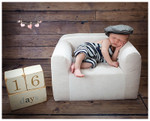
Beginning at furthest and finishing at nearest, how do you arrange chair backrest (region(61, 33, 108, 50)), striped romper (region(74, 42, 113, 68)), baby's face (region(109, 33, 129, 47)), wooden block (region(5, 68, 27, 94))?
chair backrest (region(61, 33, 108, 50)) → striped romper (region(74, 42, 113, 68)) → baby's face (region(109, 33, 129, 47)) → wooden block (region(5, 68, 27, 94))

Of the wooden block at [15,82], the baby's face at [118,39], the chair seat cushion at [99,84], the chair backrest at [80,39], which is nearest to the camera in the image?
the wooden block at [15,82]

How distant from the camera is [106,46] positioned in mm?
1851

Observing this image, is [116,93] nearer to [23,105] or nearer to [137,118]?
[137,118]

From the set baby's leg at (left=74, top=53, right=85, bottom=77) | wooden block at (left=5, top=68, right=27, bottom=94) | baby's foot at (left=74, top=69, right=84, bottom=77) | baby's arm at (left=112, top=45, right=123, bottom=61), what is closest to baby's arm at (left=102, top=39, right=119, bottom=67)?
baby's arm at (left=112, top=45, right=123, bottom=61)

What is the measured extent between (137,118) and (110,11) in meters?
1.50

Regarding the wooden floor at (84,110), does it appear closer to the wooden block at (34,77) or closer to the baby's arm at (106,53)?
the wooden block at (34,77)

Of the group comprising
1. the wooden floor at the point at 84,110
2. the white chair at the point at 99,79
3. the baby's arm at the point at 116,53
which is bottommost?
the wooden floor at the point at 84,110

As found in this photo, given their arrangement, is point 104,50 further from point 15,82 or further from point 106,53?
point 15,82

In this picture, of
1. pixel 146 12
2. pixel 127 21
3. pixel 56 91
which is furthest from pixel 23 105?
pixel 146 12

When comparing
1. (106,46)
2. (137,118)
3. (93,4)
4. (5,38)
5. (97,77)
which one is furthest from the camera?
(5,38)

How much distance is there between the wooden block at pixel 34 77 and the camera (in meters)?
1.61

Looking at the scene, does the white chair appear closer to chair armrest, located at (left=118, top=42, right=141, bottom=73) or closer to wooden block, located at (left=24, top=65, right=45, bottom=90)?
chair armrest, located at (left=118, top=42, right=141, bottom=73)

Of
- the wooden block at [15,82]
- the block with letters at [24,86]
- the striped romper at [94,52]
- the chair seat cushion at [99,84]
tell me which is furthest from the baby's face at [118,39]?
the wooden block at [15,82]

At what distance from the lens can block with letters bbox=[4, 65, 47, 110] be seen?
1583mm
